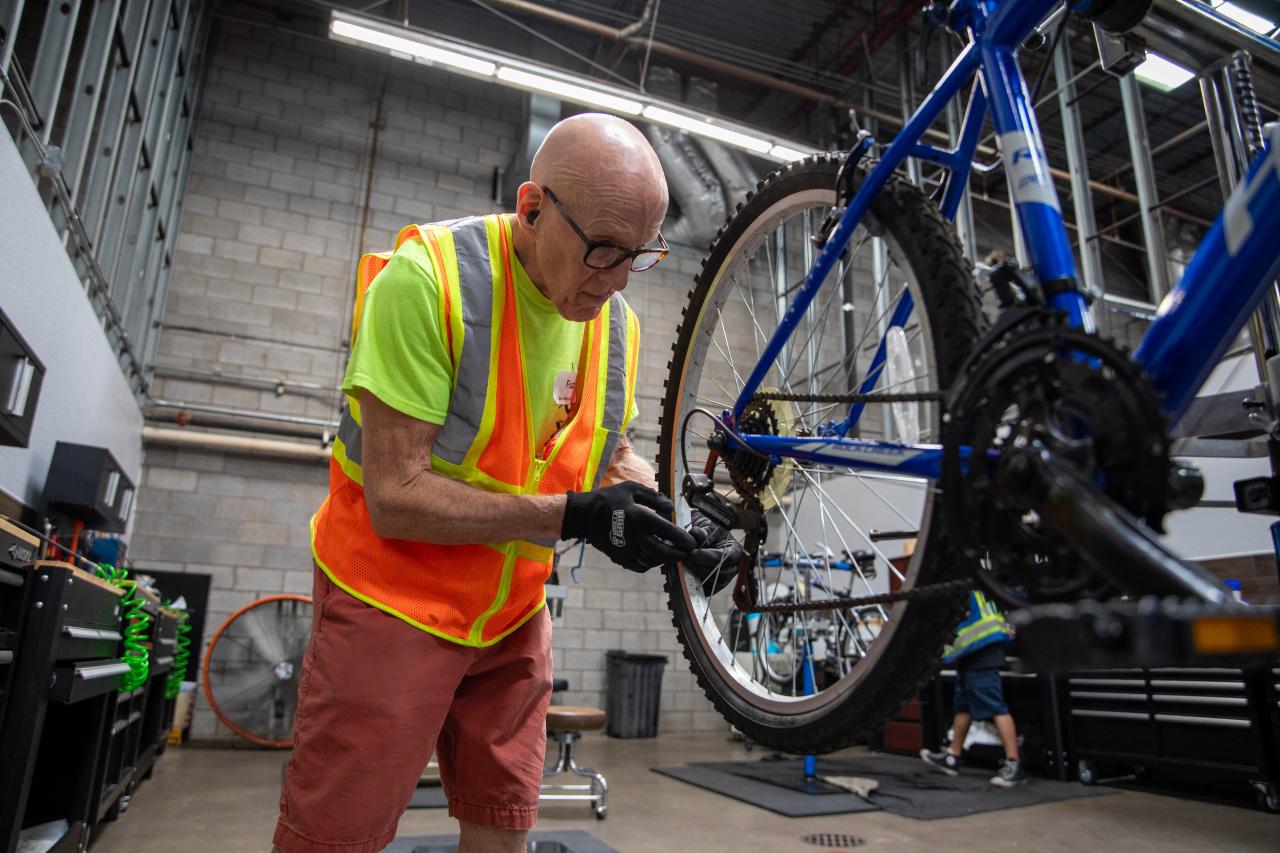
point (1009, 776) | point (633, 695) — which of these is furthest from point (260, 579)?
point (1009, 776)

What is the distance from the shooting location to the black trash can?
651 cm

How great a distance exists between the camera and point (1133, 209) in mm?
8828

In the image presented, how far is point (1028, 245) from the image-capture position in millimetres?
851

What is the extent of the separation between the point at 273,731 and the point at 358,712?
4.83 meters

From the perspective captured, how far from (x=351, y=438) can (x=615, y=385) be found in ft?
1.37

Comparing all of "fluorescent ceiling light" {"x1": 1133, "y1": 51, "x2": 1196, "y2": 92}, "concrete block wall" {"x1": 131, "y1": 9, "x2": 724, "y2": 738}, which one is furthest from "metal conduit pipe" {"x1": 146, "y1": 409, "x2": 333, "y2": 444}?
"fluorescent ceiling light" {"x1": 1133, "y1": 51, "x2": 1196, "y2": 92}

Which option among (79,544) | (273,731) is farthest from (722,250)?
(273,731)

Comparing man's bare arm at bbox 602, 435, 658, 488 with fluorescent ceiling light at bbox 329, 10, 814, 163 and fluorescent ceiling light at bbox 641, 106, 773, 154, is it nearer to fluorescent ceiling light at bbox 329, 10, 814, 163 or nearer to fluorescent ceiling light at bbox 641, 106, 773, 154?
fluorescent ceiling light at bbox 329, 10, 814, 163

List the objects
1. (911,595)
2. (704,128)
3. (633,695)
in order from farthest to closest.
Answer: (633,695)
(704,128)
(911,595)

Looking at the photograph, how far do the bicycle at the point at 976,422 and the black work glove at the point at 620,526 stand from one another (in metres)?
0.13

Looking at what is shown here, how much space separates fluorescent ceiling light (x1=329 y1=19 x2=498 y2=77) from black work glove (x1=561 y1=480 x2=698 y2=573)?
4.78 meters

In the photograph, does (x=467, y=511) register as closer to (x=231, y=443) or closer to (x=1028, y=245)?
(x=1028, y=245)

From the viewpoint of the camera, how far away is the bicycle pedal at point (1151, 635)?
47 centimetres

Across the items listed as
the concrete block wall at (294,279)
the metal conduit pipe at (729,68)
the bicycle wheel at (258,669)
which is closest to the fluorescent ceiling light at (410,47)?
the metal conduit pipe at (729,68)
